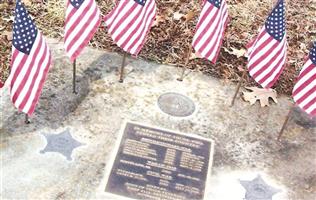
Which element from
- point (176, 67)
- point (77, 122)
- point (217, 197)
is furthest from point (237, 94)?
point (77, 122)

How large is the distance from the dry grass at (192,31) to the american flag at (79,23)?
1595mm

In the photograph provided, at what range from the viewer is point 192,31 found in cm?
849

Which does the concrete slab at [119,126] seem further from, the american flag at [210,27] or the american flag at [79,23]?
the american flag at [79,23]

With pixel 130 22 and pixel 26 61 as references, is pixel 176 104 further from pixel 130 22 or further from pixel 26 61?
pixel 26 61

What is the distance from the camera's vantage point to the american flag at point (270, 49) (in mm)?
6096

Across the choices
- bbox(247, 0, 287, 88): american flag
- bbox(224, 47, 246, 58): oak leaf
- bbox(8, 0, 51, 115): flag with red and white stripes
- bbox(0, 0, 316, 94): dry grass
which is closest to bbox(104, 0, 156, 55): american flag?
bbox(8, 0, 51, 115): flag with red and white stripes

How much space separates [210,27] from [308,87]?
1503 millimetres

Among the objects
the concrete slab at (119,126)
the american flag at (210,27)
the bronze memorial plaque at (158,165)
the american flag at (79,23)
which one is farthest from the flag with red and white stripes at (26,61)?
the american flag at (210,27)

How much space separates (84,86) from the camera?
688cm

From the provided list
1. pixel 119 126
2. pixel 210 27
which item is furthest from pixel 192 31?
pixel 119 126

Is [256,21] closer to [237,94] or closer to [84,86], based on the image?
[237,94]

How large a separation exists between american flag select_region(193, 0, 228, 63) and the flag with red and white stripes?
2.07 m

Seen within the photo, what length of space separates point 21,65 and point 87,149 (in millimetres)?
1334

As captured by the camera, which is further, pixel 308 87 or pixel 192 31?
pixel 192 31
